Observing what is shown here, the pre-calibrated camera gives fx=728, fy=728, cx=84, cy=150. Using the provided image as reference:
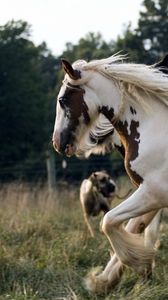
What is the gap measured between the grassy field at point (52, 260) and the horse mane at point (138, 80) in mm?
1460

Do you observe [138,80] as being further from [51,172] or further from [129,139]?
[51,172]

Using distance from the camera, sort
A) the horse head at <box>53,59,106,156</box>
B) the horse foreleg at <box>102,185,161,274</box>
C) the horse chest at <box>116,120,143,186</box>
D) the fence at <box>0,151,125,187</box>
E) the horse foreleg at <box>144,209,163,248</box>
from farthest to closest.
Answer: the fence at <box>0,151,125,187</box>, the horse foreleg at <box>144,209,163,248</box>, the horse head at <box>53,59,106,156</box>, the horse chest at <box>116,120,143,186</box>, the horse foreleg at <box>102,185,161,274</box>

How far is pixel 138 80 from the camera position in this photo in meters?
5.60

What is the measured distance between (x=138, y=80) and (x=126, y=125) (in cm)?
36

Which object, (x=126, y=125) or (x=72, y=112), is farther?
(x=72, y=112)

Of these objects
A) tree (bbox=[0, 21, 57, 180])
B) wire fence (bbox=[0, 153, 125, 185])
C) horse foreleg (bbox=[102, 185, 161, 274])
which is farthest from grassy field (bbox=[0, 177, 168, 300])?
wire fence (bbox=[0, 153, 125, 185])

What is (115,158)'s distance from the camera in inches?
776

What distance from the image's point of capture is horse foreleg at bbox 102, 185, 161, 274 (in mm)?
5344

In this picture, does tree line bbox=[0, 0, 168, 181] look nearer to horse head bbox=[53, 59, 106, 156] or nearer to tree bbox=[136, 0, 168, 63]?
tree bbox=[136, 0, 168, 63]

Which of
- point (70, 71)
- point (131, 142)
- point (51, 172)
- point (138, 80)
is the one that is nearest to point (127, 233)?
point (131, 142)

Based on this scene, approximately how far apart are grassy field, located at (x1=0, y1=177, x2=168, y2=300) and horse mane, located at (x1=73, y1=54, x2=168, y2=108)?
4.79 feet

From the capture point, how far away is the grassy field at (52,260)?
5671mm

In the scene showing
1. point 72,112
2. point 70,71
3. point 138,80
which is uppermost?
point 70,71

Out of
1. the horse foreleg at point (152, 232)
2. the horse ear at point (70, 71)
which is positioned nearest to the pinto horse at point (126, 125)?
the horse ear at point (70, 71)
